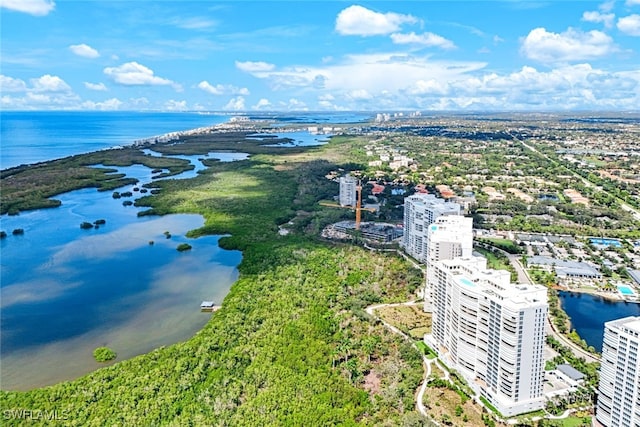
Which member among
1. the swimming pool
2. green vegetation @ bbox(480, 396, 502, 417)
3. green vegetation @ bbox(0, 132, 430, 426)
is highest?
green vegetation @ bbox(0, 132, 430, 426)

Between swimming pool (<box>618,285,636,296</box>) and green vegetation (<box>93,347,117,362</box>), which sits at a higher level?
green vegetation (<box>93,347,117,362</box>)

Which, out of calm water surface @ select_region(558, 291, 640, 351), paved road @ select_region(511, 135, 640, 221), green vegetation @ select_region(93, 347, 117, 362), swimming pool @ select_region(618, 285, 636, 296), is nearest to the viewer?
green vegetation @ select_region(93, 347, 117, 362)

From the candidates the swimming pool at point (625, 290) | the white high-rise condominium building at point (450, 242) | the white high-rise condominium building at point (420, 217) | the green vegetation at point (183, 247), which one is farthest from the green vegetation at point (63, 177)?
the swimming pool at point (625, 290)

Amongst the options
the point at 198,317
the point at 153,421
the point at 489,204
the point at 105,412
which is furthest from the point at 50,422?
the point at 489,204

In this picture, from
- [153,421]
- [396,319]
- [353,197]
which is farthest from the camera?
[353,197]

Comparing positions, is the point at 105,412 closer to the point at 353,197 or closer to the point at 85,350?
the point at 85,350

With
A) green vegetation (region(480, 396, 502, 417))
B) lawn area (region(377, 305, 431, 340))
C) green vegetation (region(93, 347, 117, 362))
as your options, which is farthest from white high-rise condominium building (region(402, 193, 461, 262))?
green vegetation (region(93, 347, 117, 362))

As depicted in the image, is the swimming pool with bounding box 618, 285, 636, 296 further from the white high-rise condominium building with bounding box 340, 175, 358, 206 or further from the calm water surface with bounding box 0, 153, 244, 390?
the white high-rise condominium building with bounding box 340, 175, 358, 206
